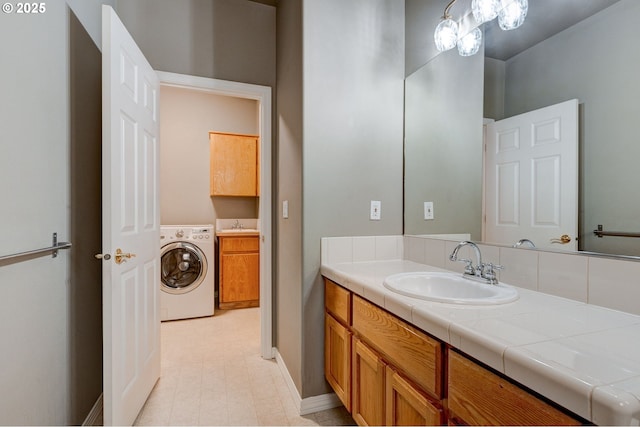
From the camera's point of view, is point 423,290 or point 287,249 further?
point 287,249

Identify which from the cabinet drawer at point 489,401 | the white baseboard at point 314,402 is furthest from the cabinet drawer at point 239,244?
the cabinet drawer at point 489,401

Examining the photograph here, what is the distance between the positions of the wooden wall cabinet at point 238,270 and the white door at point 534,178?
2.74 m

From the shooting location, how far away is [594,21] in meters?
1.06

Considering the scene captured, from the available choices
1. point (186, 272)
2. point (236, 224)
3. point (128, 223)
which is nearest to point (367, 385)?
point (128, 223)

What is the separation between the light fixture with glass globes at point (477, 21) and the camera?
134cm

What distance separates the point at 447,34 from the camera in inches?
65.6

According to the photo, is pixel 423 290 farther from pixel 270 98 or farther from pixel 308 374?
pixel 270 98

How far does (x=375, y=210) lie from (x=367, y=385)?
0.95m

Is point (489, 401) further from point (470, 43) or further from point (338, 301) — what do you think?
point (470, 43)

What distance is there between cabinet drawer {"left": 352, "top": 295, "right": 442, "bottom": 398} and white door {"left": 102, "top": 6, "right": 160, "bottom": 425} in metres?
1.13

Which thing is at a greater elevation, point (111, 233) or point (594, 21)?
point (594, 21)

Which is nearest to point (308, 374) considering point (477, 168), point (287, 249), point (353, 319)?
point (353, 319)

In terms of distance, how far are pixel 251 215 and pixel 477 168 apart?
3212 millimetres

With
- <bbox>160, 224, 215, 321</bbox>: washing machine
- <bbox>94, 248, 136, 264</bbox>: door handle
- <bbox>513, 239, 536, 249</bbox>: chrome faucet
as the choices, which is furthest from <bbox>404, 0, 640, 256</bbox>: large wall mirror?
<bbox>160, 224, 215, 321</bbox>: washing machine
